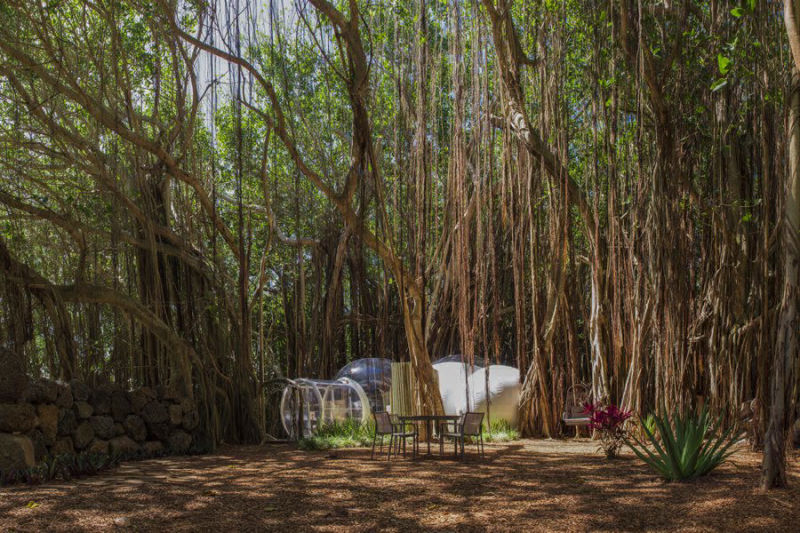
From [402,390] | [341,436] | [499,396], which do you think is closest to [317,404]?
[341,436]

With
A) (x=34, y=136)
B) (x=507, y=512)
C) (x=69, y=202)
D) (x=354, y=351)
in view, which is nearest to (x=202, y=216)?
(x=69, y=202)

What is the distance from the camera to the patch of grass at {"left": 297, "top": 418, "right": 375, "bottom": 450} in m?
8.45

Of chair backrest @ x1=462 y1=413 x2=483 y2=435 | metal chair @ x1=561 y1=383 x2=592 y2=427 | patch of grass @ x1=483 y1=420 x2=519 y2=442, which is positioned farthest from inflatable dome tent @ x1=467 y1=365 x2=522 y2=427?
chair backrest @ x1=462 y1=413 x2=483 y2=435

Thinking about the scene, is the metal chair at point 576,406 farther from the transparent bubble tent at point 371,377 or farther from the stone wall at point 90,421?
the stone wall at point 90,421

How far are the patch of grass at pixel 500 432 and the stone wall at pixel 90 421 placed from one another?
324 cm

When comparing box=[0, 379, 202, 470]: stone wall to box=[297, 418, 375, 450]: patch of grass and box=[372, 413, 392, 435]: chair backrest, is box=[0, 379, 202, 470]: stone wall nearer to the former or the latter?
box=[297, 418, 375, 450]: patch of grass

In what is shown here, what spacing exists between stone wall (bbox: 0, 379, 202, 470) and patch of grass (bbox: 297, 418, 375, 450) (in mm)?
1316

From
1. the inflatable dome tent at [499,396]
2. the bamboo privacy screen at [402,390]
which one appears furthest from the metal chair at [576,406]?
the bamboo privacy screen at [402,390]

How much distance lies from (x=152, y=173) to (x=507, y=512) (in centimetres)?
592

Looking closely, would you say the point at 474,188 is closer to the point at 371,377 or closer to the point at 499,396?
the point at 499,396

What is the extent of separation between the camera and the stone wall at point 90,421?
604 centimetres

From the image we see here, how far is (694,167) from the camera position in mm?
7586

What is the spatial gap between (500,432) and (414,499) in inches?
196

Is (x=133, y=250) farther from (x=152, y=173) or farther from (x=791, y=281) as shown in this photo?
(x=791, y=281)
